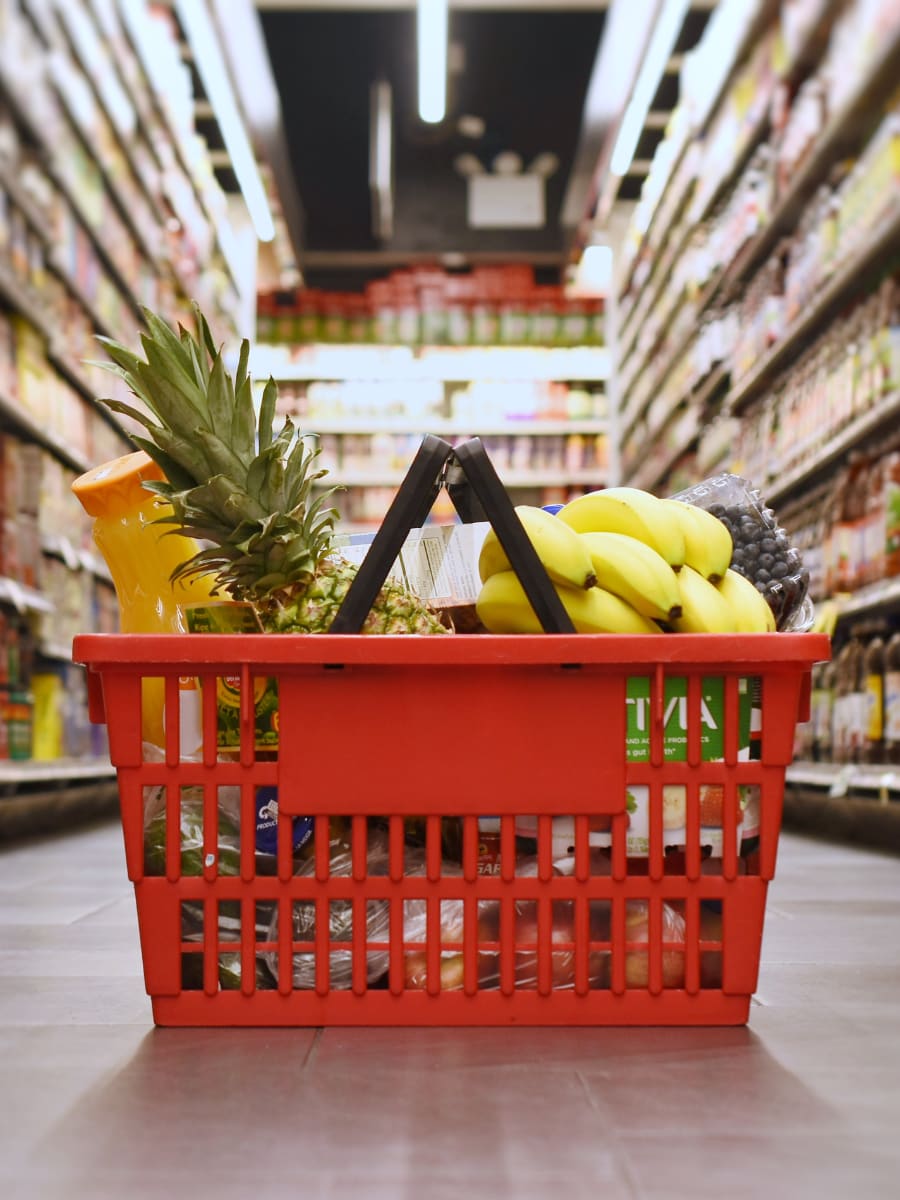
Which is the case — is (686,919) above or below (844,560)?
below

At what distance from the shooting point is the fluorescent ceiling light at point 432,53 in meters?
5.40

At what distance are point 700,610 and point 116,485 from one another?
30.9 inches

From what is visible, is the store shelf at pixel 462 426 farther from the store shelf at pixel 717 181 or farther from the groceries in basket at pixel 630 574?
the groceries in basket at pixel 630 574

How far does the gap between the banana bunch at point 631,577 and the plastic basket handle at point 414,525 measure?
0.16ft

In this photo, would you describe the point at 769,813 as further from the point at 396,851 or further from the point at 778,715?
the point at 396,851

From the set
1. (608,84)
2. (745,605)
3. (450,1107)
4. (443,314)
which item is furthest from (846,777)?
(443,314)

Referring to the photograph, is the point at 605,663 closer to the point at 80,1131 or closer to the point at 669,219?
the point at 80,1131

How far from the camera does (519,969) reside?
1219 mm

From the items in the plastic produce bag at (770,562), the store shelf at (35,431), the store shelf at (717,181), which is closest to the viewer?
the plastic produce bag at (770,562)

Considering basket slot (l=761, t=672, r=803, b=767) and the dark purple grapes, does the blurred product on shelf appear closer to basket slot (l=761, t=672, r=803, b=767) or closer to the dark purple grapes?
the dark purple grapes

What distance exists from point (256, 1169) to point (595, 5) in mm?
7673

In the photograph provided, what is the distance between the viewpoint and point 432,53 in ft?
19.2

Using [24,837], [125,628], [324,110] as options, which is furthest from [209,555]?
[324,110]

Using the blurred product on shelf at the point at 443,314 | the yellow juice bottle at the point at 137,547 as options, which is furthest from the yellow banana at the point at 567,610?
the blurred product on shelf at the point at 443,314
